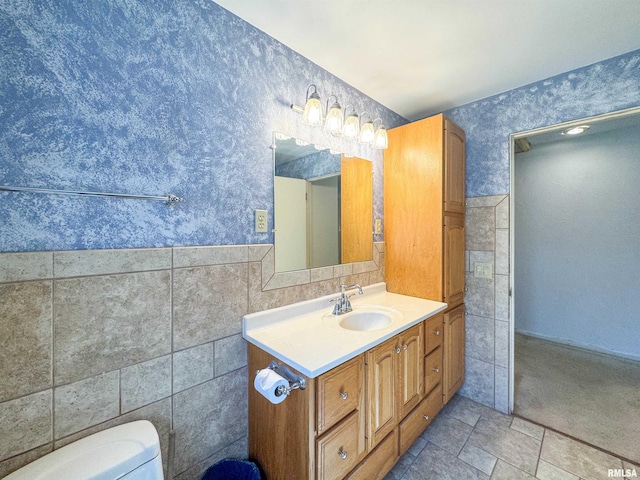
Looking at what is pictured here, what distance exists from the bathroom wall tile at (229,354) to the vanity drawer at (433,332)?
3.60 ft

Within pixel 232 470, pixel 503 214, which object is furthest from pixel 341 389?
pixel 503 214

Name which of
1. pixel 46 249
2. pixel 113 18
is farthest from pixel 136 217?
pixel 113 18

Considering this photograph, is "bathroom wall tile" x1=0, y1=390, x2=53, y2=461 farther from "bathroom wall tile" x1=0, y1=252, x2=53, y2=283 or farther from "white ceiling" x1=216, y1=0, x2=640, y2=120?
"white ceiling" x1=216, y1=0, x2=640, y2=120

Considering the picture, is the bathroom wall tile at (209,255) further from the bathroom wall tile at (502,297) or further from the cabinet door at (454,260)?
the bathroom wall tile at (502,297)

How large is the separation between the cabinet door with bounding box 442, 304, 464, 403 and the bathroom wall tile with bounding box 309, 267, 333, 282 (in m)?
0.89

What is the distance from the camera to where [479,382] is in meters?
2.06

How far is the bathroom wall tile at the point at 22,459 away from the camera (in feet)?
2.53

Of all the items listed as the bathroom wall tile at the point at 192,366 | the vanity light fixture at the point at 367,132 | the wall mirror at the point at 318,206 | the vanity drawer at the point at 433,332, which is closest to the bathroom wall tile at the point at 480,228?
the vanity drawer at the point at 433,332

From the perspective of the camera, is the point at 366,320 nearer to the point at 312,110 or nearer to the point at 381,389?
the point at 381,389

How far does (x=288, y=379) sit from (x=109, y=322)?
2.32 ft

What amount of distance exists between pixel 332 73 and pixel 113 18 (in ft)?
3.89

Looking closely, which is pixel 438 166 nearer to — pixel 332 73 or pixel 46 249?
pixel 332 73

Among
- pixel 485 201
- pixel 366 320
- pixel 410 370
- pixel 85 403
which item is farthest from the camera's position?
pixel 485 201

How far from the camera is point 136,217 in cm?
100
